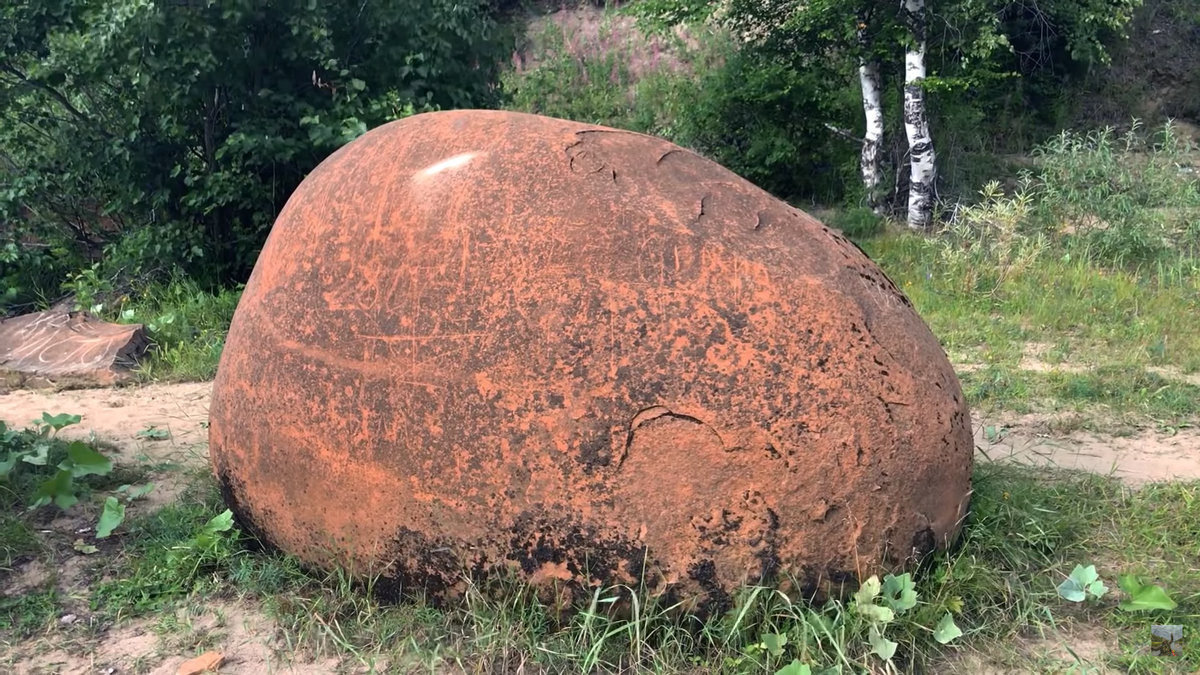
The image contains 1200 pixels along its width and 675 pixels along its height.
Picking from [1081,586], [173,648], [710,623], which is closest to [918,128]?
[1081,586]

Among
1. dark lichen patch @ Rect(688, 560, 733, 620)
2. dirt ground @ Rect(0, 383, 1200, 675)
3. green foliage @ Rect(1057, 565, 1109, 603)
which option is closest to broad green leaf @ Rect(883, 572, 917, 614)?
dirt ground @ Rect(0, 383, 1200, 675)

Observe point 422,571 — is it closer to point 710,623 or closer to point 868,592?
point 710,623

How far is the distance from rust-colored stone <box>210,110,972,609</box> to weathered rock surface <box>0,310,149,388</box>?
10.7ft

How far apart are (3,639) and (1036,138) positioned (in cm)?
1084

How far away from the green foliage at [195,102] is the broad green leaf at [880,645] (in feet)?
15.6

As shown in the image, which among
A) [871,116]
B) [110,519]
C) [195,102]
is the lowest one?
[110,519]

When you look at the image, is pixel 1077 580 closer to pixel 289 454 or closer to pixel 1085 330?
pixel 289 454

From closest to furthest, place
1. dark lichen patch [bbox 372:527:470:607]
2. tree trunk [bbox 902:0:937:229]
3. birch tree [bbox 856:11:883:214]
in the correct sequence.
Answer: dark lichen patch [bbox 372:527:470:607] → tree trunk [bbox 902:0:937:229] → birch tree [bbox 856:11:883:214]

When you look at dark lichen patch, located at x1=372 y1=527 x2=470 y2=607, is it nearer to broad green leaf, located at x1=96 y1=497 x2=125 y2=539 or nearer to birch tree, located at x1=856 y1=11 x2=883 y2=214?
broad green leaf, located at x1=96 y1=497 x2=125 y2=539

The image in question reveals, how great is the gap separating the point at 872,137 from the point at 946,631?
7155 millimetres

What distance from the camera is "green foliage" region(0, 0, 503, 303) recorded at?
5.94 meters

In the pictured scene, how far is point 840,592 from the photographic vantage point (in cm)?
232

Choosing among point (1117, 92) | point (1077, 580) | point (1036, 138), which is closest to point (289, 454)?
point (1077, 580)

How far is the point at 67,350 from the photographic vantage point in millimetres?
5562
